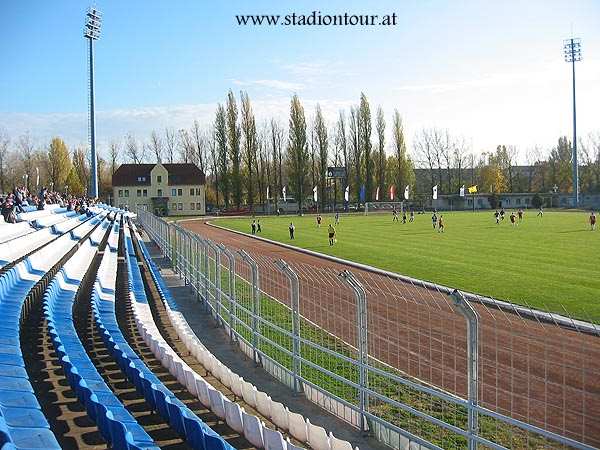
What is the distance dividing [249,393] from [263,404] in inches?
20.1

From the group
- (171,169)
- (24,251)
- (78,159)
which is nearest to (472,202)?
(171,169)

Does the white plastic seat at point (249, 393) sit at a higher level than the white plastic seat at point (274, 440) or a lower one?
lower

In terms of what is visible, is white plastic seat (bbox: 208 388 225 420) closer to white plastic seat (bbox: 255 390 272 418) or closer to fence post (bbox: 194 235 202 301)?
white plastic seat (bbox: 255 390 272 418)

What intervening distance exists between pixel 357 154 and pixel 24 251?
8872cm

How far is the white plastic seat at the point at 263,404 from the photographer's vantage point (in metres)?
8.69

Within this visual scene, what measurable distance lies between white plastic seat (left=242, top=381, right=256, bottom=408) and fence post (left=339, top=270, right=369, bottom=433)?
1721mm

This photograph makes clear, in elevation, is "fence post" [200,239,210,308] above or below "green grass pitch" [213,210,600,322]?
above

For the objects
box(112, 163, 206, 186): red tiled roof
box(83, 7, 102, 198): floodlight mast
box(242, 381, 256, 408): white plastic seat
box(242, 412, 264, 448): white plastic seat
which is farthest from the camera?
box(112, 163, 206, 186): red tiled roof

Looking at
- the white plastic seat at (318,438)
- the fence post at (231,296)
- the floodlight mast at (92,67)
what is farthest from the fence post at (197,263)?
the floodlight mast at (92,67)

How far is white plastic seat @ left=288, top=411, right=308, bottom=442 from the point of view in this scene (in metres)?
7.60

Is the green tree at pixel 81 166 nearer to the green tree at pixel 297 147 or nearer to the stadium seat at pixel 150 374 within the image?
the green tree at pixel 297 147

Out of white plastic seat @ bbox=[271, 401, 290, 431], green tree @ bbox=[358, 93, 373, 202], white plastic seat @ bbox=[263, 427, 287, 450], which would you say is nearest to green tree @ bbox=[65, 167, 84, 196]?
green tree @ bbox=[358, 93, 373, 202]

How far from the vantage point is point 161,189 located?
98.6 m

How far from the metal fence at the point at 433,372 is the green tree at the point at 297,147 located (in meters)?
85.7
